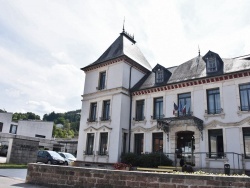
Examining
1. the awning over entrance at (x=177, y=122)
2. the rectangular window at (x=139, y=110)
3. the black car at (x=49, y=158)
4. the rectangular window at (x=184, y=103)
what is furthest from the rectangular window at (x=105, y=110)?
the rectangular window at (x=184, y=103)

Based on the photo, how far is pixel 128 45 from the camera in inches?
1048

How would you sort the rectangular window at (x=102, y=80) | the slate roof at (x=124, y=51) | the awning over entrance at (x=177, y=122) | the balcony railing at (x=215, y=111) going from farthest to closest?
the slate roof at (x=124, y=51) → the rectangular window at (x=102, y=80) → the awning over entrance at (x=177, y=122) → the balcony railing at (x=215, y=111)

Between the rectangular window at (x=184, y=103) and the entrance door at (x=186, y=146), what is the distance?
1.61 m

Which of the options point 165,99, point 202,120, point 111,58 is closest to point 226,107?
point 202,120

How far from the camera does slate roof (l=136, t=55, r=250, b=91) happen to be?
1755cm

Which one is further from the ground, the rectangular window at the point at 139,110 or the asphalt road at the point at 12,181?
the rectangular window at the point at 139,110

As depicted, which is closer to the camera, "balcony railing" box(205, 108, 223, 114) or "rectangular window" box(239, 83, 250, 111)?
"rectangular window" box(239, 83, 250, 111)

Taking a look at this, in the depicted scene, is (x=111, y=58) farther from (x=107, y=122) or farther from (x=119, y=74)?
(x=107, y=122)

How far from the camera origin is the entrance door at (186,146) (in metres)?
17.7

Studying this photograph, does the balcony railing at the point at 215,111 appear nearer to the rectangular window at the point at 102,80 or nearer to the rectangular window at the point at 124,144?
the rectangular window at the point at 124,144

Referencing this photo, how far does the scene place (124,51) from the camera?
24.3m

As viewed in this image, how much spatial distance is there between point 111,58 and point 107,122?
646 centimetres

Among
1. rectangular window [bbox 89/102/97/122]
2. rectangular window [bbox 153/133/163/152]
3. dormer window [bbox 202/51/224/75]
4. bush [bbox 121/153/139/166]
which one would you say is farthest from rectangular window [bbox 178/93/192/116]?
rectangular window [bbox 89/102/97/122]

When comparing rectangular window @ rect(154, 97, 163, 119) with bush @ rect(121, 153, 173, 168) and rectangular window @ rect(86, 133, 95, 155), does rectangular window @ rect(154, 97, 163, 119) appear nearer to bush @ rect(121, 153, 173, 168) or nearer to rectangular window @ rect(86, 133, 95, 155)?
bush @ rect(121, 153, 173, 168)
